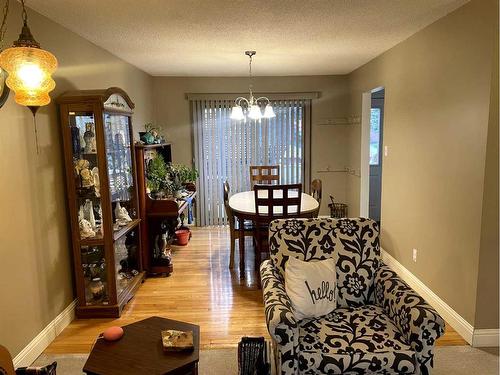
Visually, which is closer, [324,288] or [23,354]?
[324,288]

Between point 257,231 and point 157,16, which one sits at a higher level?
point 157,16

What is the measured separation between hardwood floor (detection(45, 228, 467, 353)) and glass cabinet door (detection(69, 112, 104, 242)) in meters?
0.74

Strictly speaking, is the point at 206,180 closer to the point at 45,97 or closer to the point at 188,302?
the point at 188,302

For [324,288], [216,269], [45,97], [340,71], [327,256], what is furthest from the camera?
[340,71]

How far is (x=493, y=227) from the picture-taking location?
2.51 m

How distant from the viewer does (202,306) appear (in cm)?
333

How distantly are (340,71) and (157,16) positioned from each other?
11.5ft

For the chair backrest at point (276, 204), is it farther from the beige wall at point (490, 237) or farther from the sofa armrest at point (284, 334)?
the sofa armrest at point (284, 334)

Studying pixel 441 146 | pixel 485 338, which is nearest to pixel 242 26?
pixel 441 146

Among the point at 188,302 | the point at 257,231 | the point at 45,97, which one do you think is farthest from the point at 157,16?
the point at 188,302

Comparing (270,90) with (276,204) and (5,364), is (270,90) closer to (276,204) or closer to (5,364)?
(276,204)

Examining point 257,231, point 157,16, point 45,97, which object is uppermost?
point 157,16

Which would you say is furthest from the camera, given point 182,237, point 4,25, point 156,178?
point 182,237

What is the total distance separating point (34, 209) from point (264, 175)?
10.8 feet
